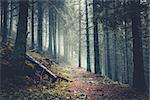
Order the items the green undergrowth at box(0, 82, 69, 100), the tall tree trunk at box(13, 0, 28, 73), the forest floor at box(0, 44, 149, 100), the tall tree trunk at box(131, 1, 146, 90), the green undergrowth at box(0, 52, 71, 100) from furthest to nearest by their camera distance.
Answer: the tall tree trunk at box(131, 1, 146, 90), the tall tree trunk at box(13, 0, 28, 73), the forest floor at box(0, 44, 149, 100), the green undergrowth at box(0, 52, 71, 100), the green undergrowth at box(0, 82, 69, 100)

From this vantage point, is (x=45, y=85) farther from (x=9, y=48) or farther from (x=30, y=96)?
(x=9, y=48)

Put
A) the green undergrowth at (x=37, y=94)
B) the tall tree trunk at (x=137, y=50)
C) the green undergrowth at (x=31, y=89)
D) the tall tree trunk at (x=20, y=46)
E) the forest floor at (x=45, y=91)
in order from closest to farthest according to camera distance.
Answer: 1. the green undergrowth at (x=37, y=94)
2. the green undergrowth at (x=31, y=89)
3. the forest floor at (x=45, y=91)
4. the tall tree trunk at (x=20, y=46)
5. the tall tree trunk at (x=137, y=50)

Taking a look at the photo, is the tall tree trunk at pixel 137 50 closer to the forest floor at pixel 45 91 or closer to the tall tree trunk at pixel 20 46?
the forest floor at pixel 45 91

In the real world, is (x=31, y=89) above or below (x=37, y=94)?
above

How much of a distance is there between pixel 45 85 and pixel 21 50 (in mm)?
2287

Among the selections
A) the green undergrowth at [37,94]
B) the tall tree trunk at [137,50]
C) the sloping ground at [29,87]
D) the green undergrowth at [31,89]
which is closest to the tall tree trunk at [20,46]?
the sloping ground at [29,87]

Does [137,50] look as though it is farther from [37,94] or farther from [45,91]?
[37,94]

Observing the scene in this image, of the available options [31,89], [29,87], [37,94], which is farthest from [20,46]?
[37,94]

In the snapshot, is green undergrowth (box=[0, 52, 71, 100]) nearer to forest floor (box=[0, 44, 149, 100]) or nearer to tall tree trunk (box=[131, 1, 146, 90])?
forest floor (box=[0, 44, 149, 100])

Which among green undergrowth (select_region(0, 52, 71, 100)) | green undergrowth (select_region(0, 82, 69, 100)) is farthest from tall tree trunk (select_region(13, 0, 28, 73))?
green undergrowth (select_region(0, 82, 69, 100))

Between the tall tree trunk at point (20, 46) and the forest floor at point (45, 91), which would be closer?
the forest floor at point (45, 91)

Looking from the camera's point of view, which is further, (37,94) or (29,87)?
(29,87)

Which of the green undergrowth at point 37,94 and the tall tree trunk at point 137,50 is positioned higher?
the tall tree trunk at point 137,50

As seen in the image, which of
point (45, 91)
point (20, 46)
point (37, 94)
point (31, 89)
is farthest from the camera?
point (20, 46)
